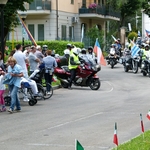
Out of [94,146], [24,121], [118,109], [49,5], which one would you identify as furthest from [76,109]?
[49,5]

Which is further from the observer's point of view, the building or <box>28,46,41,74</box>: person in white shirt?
the building

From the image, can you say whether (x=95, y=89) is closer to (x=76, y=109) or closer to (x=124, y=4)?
(x=76, y=109)

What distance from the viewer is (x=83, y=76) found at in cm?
2427

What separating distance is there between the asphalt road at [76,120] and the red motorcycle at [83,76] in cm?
102

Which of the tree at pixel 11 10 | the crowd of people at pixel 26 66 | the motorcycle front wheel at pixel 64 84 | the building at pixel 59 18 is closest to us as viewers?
the crowd of people at pixel 26 66

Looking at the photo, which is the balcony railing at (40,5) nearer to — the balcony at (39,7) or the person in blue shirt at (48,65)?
the balcony at (39,7)

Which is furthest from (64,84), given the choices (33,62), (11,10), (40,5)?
(40,5)

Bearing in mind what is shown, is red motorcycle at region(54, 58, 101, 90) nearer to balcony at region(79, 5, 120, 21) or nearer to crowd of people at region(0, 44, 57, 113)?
crowd of people at region(0, 44, 57, 113)

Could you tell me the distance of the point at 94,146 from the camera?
10.4m

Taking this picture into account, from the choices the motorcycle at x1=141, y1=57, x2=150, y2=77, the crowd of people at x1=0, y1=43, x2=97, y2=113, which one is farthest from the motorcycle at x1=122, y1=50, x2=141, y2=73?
the crowd of people at x1=0, y1=43, x2=97, y2=113

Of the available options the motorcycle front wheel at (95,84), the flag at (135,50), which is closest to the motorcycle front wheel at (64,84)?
the motorcycle front wheel at (95,84)

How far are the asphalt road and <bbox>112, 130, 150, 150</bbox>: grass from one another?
42 centimetres

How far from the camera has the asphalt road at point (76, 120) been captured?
11.0 metres

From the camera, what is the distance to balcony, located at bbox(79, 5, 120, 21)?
55344mm
